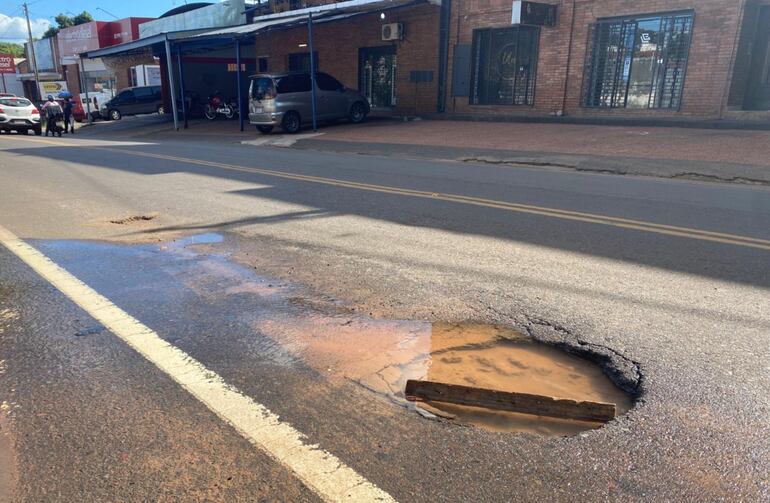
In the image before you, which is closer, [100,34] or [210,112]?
[210,112]

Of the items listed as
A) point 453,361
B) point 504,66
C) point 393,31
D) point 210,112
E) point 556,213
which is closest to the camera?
point 453,361

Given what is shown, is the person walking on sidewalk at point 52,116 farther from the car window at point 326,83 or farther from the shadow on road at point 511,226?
the shadow on road at point 511,226

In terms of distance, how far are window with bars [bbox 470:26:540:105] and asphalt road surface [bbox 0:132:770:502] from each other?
1246 cm

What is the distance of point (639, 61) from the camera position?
56.4 feet

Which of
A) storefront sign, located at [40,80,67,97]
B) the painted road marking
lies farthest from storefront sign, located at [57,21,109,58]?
the painted road marking

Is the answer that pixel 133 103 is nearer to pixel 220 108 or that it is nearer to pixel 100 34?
pixel 220 108

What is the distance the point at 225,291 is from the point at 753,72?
16627 millimetres

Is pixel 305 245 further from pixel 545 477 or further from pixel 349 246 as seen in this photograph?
pixel 545 477

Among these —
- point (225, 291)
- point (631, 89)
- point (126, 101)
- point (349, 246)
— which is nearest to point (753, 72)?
point (631, 89)

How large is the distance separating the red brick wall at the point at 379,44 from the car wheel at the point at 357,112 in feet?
5.54

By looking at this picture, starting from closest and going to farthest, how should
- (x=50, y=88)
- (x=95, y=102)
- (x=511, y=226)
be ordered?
(x=511, y=226) → (x=95, y=102) → (x=50, y=88)

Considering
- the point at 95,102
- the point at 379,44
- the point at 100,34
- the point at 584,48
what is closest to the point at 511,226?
the point at 584,48

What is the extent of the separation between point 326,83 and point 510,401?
19.6m

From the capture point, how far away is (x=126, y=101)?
3409 cm
